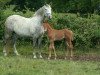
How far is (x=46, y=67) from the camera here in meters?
14.3

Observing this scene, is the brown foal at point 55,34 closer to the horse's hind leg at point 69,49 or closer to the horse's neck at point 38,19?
the horse's hind leg at point 69,49

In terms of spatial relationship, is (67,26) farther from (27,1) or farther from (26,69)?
(27,1)

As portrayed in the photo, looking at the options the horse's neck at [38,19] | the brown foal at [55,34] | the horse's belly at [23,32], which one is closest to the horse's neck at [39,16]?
the horse's neck at [38,19]

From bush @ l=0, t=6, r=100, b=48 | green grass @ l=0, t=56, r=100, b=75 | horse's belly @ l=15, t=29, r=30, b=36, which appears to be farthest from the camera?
bush @ l=0, t=6, r=100, b=48

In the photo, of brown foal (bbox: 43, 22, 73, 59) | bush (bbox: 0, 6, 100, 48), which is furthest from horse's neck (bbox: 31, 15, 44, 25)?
bush (bbox: 0, 6, 100, 48)

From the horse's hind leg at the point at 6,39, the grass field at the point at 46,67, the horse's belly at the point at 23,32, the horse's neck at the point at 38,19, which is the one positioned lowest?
the grass field at the point at 46,67

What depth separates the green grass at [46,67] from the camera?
1330 cm

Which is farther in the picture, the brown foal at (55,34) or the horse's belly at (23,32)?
the horse's belly at (23,32)

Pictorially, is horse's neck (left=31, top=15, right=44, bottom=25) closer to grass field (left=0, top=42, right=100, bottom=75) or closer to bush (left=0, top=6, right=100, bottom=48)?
grass field (left=0, top=42, right=100, bottom=75)

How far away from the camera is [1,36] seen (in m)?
20.9

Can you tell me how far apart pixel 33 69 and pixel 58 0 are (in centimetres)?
2191

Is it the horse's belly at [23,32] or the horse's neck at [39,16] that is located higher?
the horse's neck at [39,16]

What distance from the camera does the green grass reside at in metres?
13.3

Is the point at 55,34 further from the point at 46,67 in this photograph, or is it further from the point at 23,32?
the point at 46,67
